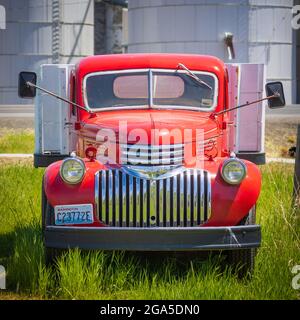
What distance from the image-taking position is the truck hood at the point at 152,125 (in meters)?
6.21

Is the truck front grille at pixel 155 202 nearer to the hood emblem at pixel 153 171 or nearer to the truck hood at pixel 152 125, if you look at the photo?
the hood emblem at pixel 153 171

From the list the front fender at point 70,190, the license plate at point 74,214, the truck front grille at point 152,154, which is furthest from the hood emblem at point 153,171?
the license plate at point 74,214

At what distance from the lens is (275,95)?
22.8 ft

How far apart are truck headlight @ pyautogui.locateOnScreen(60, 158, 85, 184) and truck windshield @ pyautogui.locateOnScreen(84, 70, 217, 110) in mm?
1334

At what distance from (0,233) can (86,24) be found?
97.2 feet

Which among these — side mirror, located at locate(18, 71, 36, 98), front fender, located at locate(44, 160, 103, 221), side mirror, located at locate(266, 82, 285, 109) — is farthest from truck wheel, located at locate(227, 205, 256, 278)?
side mirror, located at locate(18, 71, 36, 98)

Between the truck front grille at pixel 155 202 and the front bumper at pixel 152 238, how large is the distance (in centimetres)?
20

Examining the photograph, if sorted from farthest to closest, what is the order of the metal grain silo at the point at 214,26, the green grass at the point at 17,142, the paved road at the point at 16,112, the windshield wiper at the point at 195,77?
the metal grain silo at the point at 214,26 → the paved road at the point at 16,112 → the green grass at the point at 17,142 → the windshield wiper at the point at 195,77

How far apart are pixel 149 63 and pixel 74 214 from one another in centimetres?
209

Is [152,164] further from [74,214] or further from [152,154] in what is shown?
[74,214]

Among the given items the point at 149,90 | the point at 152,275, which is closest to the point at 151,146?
the point at 152,275

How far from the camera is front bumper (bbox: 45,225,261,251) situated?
18.1 feet

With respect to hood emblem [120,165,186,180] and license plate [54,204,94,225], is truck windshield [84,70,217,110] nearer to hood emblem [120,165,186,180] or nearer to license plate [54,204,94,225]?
hood emblem [120,165,186,180]

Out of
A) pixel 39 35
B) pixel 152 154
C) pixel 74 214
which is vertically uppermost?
pixel 39 35
